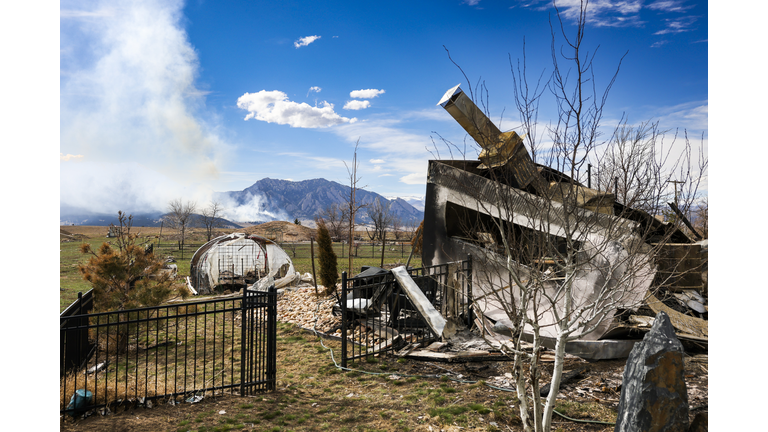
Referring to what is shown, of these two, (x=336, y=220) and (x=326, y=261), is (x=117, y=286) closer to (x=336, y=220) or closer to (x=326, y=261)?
(x=326, y=261)

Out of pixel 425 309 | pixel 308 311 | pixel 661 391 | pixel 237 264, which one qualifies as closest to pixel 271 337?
pixel 425 309

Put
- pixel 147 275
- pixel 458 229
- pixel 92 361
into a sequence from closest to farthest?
pixel 92 361
pixel 147 275
pixel 458 229

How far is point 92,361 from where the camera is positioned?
7.70m

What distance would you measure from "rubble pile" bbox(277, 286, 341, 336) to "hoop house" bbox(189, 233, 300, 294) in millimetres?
2317

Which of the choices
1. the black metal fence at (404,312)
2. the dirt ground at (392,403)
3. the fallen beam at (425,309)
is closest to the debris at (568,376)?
the dirt ground at (392,403)

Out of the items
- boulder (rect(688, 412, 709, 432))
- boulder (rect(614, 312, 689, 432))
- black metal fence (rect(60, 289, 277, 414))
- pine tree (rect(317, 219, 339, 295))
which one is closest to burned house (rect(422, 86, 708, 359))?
boulder (rect(614, 312, 689, 432))

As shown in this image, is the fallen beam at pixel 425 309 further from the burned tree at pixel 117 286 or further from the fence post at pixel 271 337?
the burned tree at pixel 117 286

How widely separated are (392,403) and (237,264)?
41.9ft

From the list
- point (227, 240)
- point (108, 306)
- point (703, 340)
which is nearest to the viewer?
point (703, 340)

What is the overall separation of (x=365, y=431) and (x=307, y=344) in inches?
181

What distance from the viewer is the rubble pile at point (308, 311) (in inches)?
400

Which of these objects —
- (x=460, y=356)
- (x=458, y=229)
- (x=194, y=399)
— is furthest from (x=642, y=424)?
(x=458, y=229)

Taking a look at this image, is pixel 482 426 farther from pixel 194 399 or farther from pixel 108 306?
pixel 108 306

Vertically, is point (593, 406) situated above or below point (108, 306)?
below
